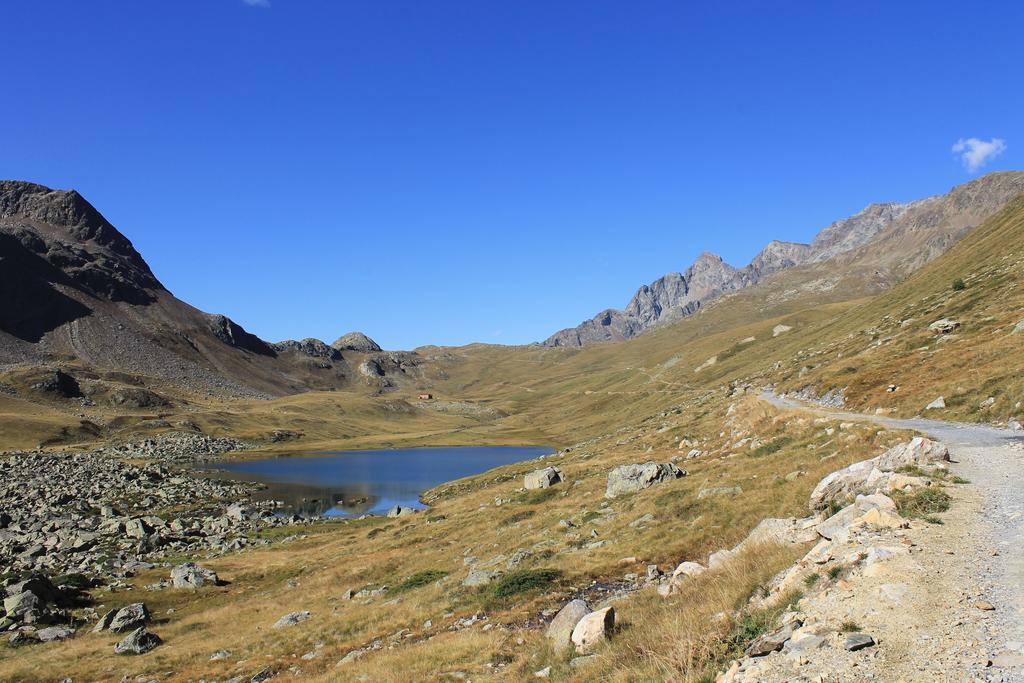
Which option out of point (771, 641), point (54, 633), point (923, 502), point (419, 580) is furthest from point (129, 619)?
point (923, 502)

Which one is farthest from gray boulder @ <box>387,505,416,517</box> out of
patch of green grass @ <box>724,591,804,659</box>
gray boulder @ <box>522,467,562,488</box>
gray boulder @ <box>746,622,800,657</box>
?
gray boulder @ <box>746,622,800,657</box>

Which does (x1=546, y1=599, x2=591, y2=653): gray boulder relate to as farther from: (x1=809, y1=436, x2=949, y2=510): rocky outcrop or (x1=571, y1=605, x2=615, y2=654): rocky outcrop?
(x1=809, y1=436, x2=949, y2=510): rocky outcrop

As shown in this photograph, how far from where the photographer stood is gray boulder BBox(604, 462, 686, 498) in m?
41.1

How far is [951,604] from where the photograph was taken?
10.7 meters

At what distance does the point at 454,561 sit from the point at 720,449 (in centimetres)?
2600

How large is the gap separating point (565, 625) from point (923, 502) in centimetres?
1065

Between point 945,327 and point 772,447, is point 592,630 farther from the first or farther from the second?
point 945,327

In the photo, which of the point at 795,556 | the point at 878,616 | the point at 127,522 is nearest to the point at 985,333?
the point at 795,556

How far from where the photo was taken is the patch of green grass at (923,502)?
600 inches

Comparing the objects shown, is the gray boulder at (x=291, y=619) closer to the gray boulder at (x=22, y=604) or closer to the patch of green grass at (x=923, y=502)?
the gray boulder at (x=22, y=604)

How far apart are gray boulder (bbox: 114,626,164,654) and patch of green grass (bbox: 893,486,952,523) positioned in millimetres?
37816

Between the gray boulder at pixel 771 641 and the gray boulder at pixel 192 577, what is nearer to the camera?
the gray boulder at pixel 771 641

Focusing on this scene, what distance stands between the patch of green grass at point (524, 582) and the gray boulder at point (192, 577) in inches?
1362

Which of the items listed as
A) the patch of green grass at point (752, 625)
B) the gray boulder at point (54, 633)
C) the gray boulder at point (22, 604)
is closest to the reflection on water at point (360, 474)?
the gray boulder at point (22, 604)
